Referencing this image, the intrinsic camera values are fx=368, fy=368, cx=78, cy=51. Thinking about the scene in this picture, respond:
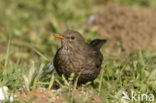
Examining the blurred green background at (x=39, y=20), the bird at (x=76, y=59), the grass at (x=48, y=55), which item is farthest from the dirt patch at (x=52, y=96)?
the blurred green background at (x=39, y=20)

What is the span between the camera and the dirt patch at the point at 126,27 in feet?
27.4

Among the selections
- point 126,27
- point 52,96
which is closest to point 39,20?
point 126,27

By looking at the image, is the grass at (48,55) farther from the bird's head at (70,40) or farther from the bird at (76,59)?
the bird's head at (70,40)

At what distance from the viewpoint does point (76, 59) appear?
17.9 feet

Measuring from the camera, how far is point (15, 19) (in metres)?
10.2

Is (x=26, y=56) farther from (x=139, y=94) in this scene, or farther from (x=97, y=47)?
(x=139, y=94)

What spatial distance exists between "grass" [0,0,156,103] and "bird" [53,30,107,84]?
0.16 metres

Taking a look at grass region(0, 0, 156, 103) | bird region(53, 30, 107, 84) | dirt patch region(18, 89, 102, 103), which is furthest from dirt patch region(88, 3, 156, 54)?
dirt patch region(18, 89, 102, 103)

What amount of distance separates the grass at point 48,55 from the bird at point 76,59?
6.2 inches

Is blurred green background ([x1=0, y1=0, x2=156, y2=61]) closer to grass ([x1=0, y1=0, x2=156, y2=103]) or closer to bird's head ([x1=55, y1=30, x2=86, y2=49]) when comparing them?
grass ([x1=0, y1=0, x2=156, y2=103])

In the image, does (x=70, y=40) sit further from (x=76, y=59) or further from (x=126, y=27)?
(x=126, y=27)

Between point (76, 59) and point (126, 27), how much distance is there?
11.7ft

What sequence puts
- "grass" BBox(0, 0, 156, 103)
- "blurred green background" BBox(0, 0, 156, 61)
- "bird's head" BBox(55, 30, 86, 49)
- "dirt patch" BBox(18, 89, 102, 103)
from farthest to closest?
"blurred green background" BBox(0, 0, 156, 61), "bird's head" BBox(55, 30, 86, 49), "grass" BBox(0, 0, 156, 103), "dirt patch" BBox(18, 89, 102, 103)

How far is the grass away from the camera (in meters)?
5.07
